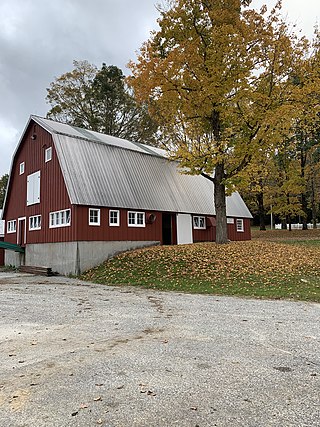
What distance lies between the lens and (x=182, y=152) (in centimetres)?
1633

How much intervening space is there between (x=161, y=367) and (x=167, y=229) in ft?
57.7

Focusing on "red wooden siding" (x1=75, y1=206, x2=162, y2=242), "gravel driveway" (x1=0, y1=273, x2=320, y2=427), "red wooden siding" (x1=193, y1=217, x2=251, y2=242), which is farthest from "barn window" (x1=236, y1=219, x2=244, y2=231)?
"gravel driveway" (x1=0, y1=273, x2=320, y2=427)

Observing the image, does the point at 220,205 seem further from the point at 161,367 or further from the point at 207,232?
the point at 161,367

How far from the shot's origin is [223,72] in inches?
620

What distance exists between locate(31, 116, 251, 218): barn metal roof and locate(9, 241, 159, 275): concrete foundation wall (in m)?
2.06

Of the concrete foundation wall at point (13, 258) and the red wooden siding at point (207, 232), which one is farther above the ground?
the red wooden siding at point (207, 232)

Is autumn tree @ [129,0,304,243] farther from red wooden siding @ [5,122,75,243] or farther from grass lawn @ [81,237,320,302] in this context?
red wooden siding @ [5,122,75,243]

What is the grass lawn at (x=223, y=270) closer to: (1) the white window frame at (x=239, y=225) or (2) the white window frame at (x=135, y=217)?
(2) the white window frame at (x=135, y=217)

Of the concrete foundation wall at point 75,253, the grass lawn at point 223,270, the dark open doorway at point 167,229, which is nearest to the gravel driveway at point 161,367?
the grass lawn at point 223,270

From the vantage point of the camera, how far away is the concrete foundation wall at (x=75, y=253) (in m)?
16.9

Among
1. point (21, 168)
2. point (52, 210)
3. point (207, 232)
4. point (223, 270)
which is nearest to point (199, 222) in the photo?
point (207, 232)

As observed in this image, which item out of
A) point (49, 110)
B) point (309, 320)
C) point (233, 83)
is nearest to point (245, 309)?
point (309, 320)

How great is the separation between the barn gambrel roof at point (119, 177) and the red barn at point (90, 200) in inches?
2.2

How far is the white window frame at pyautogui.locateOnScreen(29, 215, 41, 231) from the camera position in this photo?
2070 centimetres
